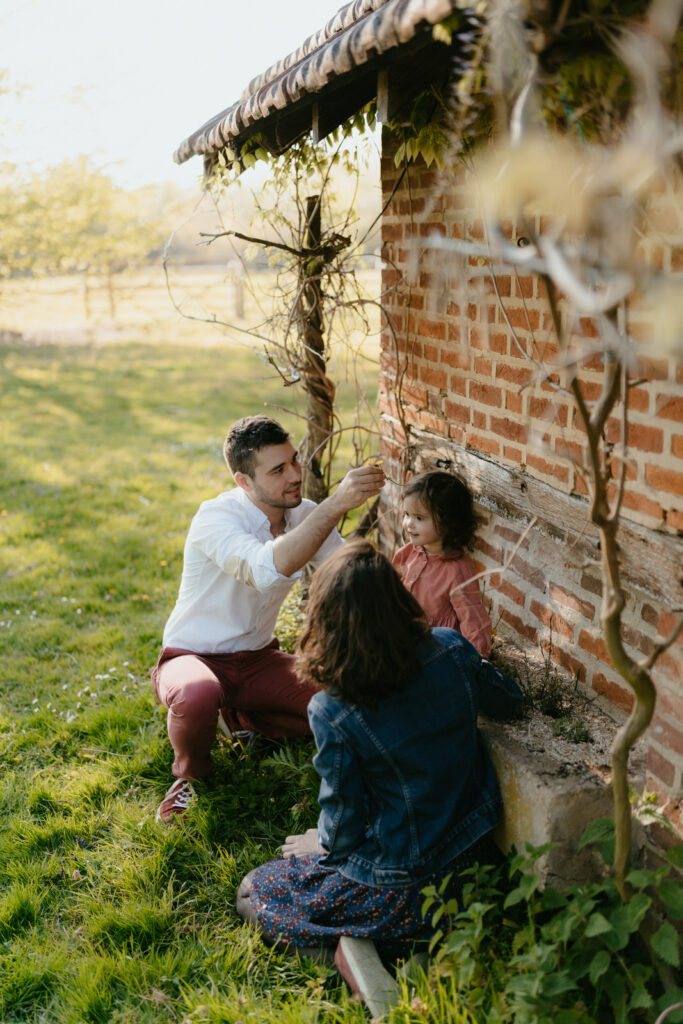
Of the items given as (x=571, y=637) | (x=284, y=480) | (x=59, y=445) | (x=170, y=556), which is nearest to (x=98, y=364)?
Answer: (x=59, y=445)

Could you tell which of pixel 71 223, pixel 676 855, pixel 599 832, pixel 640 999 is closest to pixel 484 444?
pixel 599 832

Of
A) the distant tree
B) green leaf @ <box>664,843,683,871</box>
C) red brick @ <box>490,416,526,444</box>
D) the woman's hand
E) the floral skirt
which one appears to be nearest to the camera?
green leaf @ <box>664,843,683,871</box>

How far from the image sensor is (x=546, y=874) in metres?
2.45

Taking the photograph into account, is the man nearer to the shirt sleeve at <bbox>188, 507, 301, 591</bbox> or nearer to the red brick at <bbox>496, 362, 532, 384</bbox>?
the shirt sleeve at <bbox>188, 507, 301, 591</bbox>

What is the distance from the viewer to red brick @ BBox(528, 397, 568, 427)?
Result: 9.10ft

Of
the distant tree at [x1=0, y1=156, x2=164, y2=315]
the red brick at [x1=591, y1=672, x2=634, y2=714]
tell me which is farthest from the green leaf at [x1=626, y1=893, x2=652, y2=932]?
the distant tree at [x1=0, y1=156, x2=164, y2=315]

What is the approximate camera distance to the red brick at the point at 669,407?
220cm

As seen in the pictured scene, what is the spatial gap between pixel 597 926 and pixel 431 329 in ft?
8.28

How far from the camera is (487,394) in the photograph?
330 centimetres

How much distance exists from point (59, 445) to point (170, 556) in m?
3.66

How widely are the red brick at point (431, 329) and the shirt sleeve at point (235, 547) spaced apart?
1165 millimetres

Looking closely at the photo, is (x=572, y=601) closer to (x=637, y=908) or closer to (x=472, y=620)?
(x=472, y=620)

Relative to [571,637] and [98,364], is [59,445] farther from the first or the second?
[571,637]

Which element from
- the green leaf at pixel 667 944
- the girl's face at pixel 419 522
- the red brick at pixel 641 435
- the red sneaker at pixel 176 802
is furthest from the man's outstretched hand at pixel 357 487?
the green leaf at pixel 667 944
